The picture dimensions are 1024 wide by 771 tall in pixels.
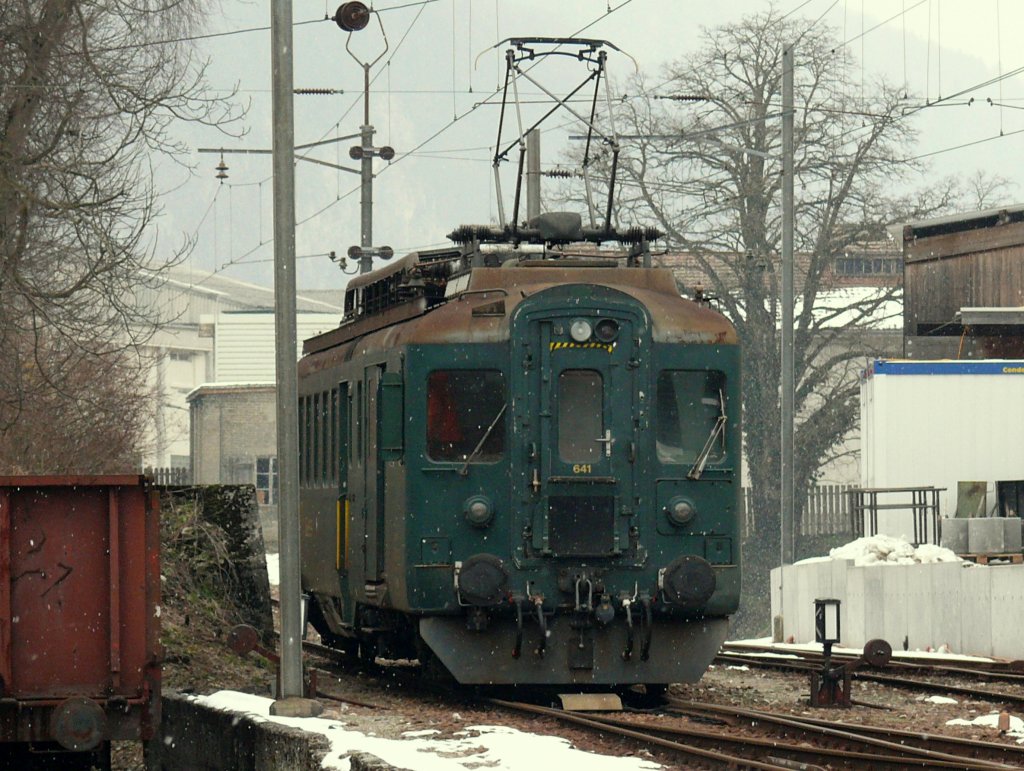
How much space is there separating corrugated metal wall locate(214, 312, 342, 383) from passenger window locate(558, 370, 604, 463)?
236ft

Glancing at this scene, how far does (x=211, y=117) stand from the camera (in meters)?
20.3

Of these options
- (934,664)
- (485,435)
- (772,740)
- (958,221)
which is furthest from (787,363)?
(772,740)

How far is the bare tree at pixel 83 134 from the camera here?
1861 cm

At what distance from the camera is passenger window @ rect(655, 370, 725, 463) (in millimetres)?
13891

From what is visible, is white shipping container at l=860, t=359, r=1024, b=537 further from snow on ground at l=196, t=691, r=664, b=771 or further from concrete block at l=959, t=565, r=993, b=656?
snow on ground at l=196, t=691, r=664, b=771

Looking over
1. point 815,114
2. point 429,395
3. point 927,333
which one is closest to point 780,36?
point 815,114

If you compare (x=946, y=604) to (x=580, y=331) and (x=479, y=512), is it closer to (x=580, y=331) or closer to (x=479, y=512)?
(x=580, y=331)

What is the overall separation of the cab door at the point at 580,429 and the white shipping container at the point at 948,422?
15.8 meters

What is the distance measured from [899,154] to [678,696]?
3271 cm

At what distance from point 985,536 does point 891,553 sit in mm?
2037

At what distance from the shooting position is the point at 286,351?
1291 centimetres

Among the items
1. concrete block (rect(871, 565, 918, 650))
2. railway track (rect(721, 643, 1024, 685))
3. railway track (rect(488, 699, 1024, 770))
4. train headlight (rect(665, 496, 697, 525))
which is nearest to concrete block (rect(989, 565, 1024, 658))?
railway track (rect(721, 643, 1024, 685))

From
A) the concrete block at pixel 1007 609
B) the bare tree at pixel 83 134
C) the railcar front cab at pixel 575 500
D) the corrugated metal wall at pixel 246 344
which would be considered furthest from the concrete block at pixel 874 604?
the corrugated metal wall at pixel 246 344

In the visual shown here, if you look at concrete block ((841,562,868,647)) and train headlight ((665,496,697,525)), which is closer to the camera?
train headlight ((665,496,697,525))
